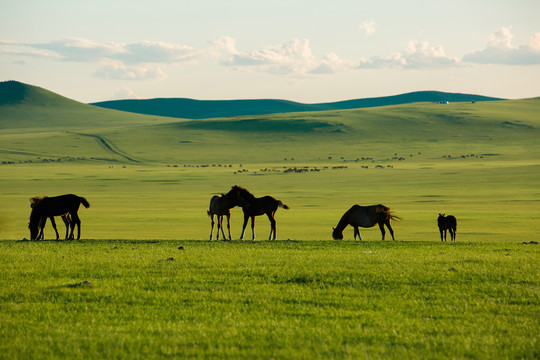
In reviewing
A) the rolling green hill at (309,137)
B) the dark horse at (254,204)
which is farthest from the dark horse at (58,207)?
the rolling green hill at (309,137)

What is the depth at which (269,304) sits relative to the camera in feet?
35.0

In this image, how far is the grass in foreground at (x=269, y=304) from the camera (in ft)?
27.6

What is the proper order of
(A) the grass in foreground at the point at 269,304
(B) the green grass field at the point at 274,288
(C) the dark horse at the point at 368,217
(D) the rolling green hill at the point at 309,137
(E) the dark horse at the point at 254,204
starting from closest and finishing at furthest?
(A) the grass in foreground at the point at 269,304
(B) the green grass field at the point at 274,288
(C) the dark horse at the point at 368,217
(E) the dark horse at the point at 254,204
(D) the rolling green hill at the point at 309,137

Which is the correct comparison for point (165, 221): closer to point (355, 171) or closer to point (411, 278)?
point (411, 278)

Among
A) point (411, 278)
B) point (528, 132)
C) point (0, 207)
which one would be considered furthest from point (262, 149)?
point (411, 278)

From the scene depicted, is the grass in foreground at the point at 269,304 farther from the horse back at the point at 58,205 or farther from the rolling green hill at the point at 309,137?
the rolling green hill at the point at 309,137

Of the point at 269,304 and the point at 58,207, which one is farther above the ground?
the point at 58,207

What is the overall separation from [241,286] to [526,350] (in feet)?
17.5

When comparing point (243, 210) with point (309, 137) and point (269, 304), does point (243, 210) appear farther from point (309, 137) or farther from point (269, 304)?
point (309, 137)

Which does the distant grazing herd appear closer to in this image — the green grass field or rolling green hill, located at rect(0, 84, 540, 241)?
the green grass field

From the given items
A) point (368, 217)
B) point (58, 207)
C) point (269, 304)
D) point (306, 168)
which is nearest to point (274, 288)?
point (269, 304)

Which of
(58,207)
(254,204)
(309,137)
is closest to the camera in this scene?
(58,207)

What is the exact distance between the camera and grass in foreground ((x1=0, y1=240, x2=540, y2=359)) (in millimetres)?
8398

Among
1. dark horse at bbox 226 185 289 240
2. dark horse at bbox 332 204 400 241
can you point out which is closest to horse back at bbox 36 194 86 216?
dark horse at bbox 226 185 289 240
